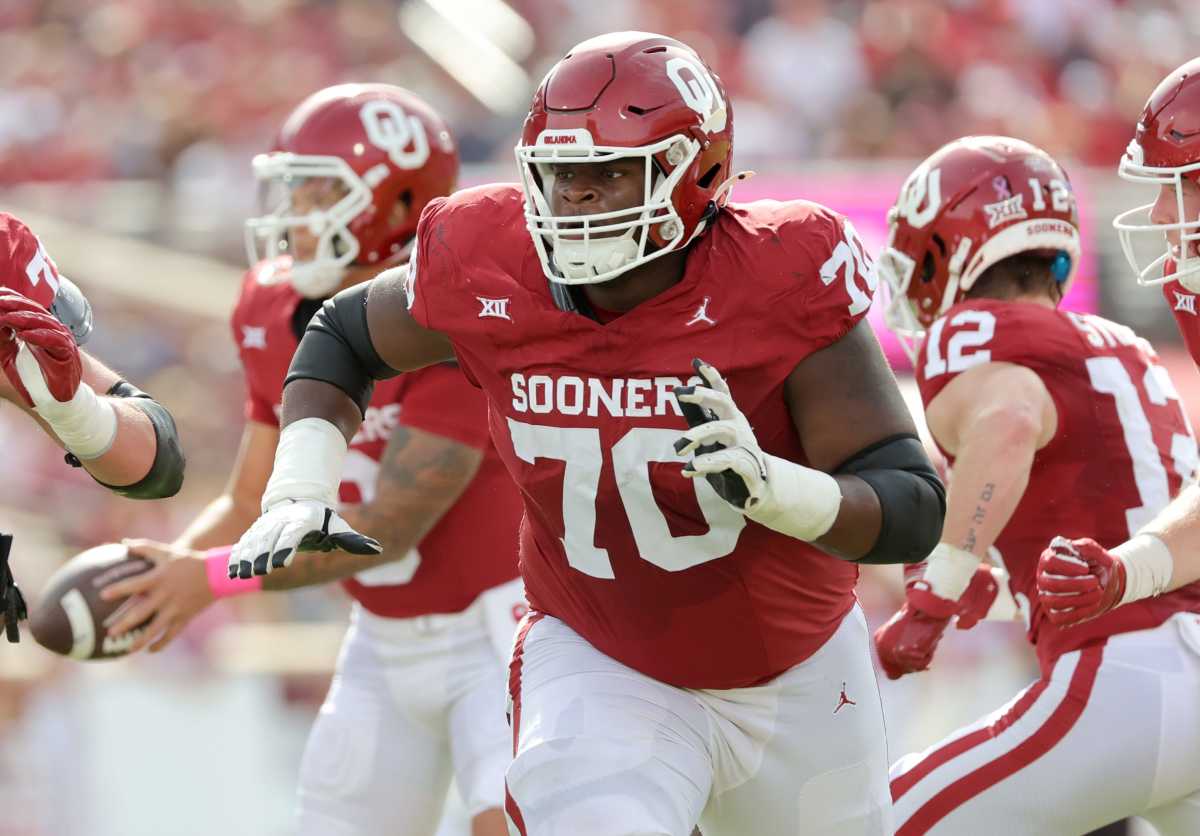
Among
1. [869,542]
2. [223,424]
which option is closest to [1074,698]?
[869,542]

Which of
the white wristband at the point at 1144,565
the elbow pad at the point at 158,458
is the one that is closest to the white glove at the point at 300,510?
the elbow pad at the point at 158,458

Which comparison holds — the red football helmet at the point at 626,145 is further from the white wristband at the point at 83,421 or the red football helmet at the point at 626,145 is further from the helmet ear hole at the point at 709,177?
the white wristband at the point at 83,421

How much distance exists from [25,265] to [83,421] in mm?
317

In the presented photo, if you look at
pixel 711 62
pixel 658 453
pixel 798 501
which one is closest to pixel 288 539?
pixel 658 453

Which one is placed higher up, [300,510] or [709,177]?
[709,177]

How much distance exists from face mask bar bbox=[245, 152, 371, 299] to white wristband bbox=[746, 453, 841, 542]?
1828mm

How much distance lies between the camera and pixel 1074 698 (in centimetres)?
343

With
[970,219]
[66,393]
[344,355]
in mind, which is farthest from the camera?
[970,219]

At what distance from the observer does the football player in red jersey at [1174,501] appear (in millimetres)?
3168

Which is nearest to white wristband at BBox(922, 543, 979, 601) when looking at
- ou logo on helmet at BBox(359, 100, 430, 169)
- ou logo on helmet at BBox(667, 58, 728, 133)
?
ou logo on helmet at BBox(667, 58, 728, 133)

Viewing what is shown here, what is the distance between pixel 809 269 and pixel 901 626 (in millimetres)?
881

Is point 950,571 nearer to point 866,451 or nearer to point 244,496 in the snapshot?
point 866,451

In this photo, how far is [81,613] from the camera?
3.92m

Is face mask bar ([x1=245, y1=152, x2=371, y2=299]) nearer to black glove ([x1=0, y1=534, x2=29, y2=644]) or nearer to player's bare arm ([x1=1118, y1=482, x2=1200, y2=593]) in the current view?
black glove ([x1=0, y1=534, x2=29, y2=644])
